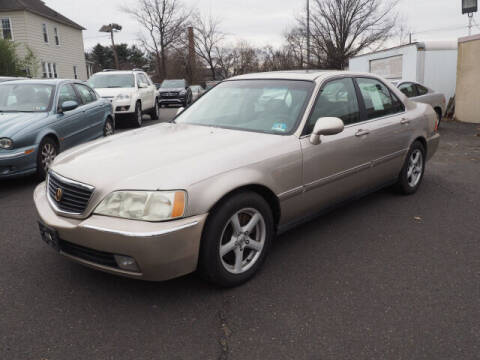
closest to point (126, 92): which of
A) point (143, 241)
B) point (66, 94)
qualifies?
point (66, 94)

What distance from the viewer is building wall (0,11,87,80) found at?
30062mm

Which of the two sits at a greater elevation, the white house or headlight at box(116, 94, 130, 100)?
the white house

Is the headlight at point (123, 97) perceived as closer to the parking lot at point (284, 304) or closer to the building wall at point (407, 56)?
the parking lot at point (284, 304)

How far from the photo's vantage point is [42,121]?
6484mm

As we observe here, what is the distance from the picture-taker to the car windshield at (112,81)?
43.5ft

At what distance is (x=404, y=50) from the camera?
16.7 m

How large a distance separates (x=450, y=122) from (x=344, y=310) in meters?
12.9

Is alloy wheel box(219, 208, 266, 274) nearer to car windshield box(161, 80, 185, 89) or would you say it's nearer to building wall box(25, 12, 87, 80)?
car windshield box(161, 80, 185, 89)

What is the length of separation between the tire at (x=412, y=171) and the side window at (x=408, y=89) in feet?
20.6

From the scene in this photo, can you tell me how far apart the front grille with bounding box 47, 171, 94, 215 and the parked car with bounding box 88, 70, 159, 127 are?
32.2 feet

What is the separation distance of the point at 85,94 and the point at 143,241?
669 cm

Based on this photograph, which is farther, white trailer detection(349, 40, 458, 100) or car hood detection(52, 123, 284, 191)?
white trailer detection(349, 40, 458, 100)

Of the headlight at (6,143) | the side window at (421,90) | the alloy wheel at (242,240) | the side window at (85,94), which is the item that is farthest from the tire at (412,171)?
the side window at (421,90)

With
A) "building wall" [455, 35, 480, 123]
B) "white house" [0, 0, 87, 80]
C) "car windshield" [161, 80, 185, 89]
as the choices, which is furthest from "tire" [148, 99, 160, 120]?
"white house" [0, 0, 87, 80]
